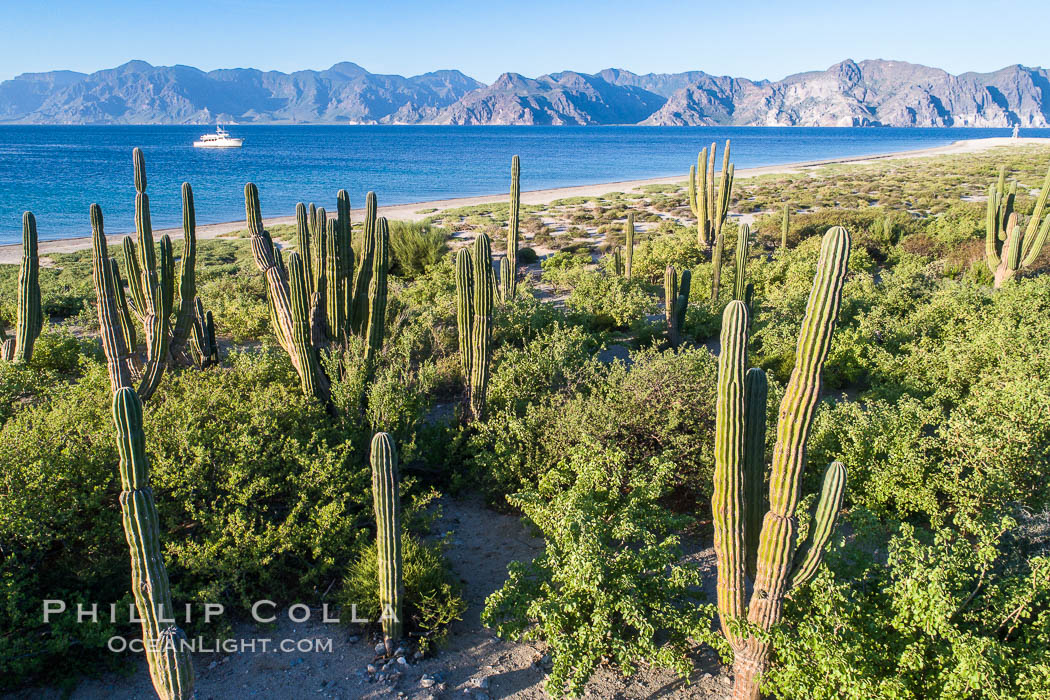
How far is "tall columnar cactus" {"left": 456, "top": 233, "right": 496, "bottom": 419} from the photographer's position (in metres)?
8.49

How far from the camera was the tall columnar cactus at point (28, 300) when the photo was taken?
374 inches

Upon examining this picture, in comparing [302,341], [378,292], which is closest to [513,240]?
[378,292]

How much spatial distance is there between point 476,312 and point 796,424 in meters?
4.96

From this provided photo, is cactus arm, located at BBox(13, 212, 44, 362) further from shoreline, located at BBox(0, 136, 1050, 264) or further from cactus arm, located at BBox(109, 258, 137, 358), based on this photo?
shoreline, located at BBox(0, 136, 1050, 264)

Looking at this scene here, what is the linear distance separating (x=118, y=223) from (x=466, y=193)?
22.2 meters

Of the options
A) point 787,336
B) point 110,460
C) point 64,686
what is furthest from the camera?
point 787,336

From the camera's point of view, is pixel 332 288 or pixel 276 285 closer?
pixel 276 285

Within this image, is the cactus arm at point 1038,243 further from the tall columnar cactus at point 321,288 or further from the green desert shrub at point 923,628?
the tall columnar cactus at point 321,288

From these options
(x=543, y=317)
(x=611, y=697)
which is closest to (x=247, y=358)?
(x=543, y=317)

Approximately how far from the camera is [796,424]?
14.6 ft

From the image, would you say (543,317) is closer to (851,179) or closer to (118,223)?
(118,223)

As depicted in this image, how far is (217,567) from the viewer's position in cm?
560

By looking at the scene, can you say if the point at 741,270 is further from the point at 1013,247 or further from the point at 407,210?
the point at 407,210

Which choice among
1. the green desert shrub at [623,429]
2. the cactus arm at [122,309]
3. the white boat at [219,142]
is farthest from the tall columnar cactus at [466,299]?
the white boat at [219,142]
